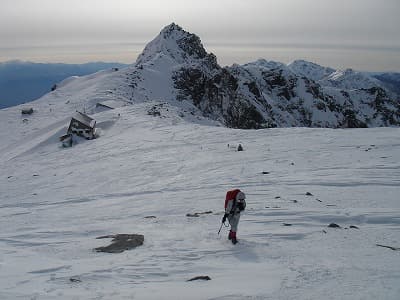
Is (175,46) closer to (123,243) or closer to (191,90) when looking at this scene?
(191,90)

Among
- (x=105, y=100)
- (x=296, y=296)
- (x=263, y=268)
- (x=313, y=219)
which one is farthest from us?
(x=105, y=100)

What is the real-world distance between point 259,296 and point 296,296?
64 centimetres

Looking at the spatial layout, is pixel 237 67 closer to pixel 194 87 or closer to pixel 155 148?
pixel 194 87

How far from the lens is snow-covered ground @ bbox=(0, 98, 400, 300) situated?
27.4ft

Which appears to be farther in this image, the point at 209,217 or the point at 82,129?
the point at 82,129

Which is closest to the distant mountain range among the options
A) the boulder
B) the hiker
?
the boulder

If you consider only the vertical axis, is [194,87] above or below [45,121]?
above

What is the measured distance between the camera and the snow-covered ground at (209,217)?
27.4 ft

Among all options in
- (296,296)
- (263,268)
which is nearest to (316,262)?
(263,268)

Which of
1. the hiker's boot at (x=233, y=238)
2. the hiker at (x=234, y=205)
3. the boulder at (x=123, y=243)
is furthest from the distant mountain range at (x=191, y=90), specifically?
the hiker's boot at (x=233, y=238)

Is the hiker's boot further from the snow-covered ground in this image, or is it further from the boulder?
the boulder

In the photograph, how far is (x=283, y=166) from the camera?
22.6 m

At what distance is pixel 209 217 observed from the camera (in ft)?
46.0

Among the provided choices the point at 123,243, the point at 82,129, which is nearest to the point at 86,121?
the point at 82,129
